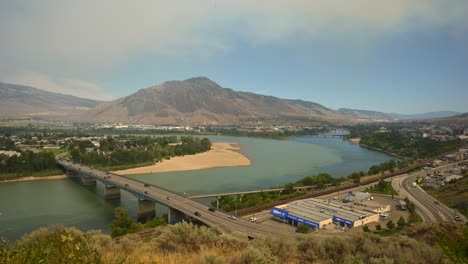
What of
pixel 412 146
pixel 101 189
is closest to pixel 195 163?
pixel 101 189

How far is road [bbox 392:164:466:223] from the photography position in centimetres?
1634

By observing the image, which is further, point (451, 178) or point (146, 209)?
point (451, 178)

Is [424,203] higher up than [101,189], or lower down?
higher up

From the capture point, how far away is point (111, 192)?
22.5 metres

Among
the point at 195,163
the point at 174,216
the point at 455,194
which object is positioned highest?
the point at 455,194

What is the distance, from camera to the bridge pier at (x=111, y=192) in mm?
22266

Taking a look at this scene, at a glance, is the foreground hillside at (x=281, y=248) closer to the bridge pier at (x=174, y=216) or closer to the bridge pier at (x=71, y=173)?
the bridge pier at (x=174, y=216)

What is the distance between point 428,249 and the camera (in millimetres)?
6359

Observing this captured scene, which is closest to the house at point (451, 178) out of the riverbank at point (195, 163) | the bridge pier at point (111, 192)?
the riverbank at point (195, 163)

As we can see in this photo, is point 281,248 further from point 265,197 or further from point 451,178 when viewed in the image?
point 451,178

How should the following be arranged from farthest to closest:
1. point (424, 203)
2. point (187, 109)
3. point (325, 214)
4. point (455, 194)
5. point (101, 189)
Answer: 1. point (187, 109)
2. point (101, 189)
3. point (455, 194)
4. point (424, 203)
5. point (325, 214)

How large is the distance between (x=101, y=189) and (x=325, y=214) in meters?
17.8

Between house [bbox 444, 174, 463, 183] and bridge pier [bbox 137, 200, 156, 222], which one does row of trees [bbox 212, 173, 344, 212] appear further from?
house [bbox 444, 174, 463, 183]

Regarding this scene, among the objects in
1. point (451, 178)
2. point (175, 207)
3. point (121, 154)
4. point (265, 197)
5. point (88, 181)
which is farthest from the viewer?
point (121, 154)
